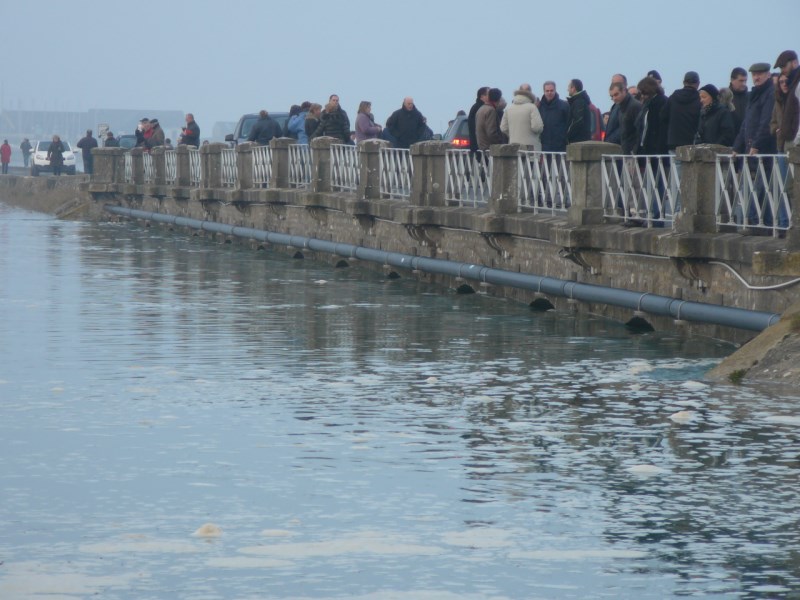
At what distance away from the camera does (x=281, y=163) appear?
32.7 m

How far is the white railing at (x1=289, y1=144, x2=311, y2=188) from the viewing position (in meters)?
31.6

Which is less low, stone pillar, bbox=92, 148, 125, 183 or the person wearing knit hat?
the person wearing knit hat

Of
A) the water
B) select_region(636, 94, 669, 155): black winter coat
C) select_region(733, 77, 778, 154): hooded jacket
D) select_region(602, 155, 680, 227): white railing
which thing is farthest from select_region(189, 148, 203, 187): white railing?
select_region(733, 77, 778, 154): hooded jacket

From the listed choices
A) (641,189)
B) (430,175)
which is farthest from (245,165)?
(641,189)

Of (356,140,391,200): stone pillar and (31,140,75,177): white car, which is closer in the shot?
(356,140,391,200): stone pillar

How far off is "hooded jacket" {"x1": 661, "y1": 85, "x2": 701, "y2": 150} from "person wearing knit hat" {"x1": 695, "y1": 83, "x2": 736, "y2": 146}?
43 centimetres

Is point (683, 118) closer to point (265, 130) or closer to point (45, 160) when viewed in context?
point (265, 130)

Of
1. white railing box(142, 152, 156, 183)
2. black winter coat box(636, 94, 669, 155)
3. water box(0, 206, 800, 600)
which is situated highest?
black winter coat box(636, 94, 669, 155)

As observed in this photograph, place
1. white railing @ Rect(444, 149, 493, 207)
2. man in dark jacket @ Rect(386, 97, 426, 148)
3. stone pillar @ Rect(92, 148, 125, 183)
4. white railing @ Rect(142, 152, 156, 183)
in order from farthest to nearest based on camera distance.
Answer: stone pillar @ Rect(92, 148, 125, 183) → white railing @ Rect(142, 152, 156, 183) → man in dark jacket @ Rect(386, 97, 426, 148) → white railing @ Rect(444, 149, 493, 207)

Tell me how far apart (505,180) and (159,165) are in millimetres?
26562

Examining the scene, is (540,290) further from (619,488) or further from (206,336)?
(619,488)

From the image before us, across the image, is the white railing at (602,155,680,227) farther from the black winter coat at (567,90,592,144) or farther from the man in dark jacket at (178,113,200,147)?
the man in dark jacket at (178,113,200,147)

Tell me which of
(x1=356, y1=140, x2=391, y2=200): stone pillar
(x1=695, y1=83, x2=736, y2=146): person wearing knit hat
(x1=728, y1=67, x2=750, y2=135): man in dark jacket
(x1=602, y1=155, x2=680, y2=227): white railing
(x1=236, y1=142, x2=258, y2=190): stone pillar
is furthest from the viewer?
(x1=236, y1=142, x2=258, y2=190): stone pillar

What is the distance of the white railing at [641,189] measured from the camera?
54.1 ft
